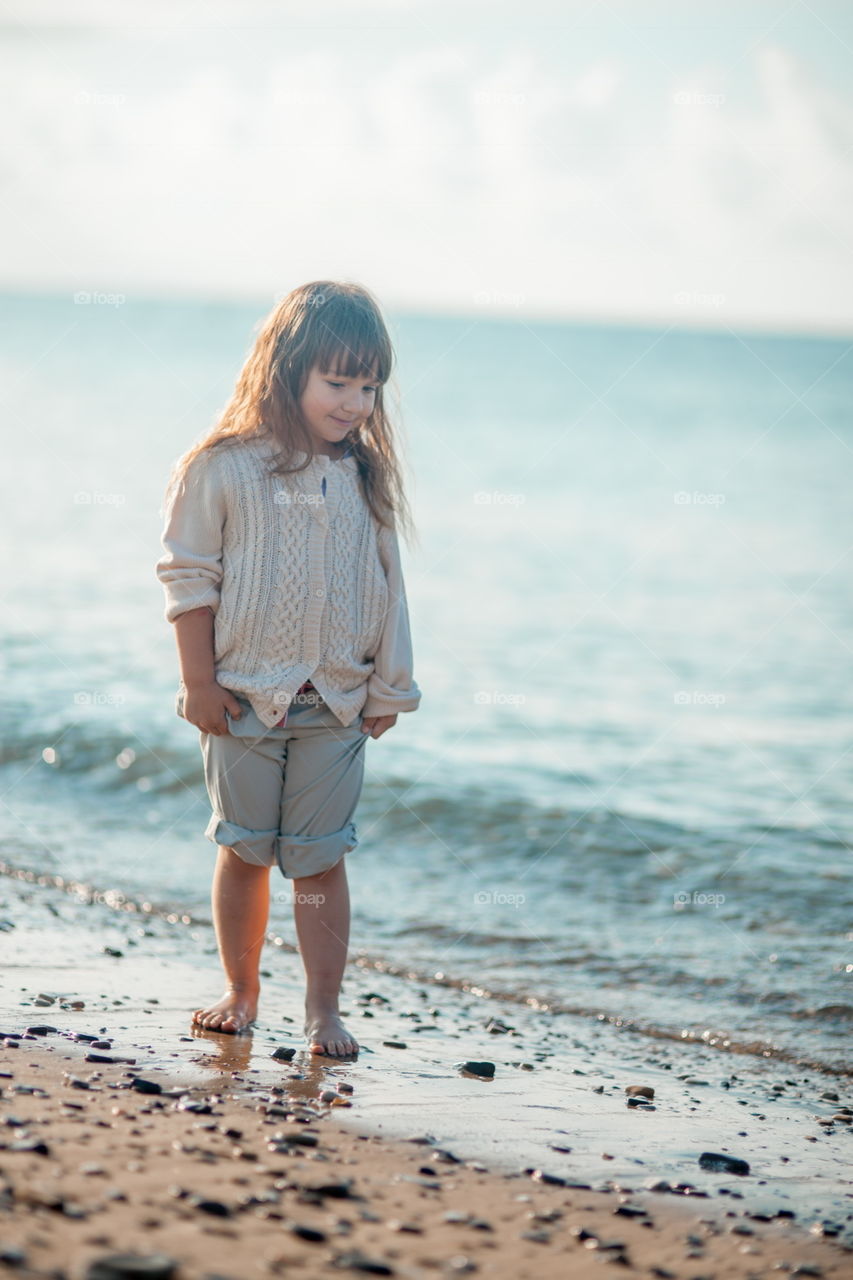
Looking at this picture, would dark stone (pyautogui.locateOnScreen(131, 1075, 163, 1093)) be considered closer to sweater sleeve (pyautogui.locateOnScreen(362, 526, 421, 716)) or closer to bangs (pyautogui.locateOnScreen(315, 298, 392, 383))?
sweater sleeve (pyautogui.locateOnScreen(362, 526, 421, 716))

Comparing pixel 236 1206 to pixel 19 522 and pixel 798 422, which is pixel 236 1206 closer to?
pixel 19 522

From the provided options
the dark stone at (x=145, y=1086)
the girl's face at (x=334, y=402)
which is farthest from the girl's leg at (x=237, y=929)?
the girl's face at (x=334, y=402)

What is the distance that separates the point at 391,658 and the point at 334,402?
69cm

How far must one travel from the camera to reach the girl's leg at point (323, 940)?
3662mm

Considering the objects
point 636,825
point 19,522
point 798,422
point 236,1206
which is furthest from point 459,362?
point 236,1206

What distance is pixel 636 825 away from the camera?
22.4 feet

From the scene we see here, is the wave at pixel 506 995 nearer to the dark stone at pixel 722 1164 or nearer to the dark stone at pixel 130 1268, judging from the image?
the dark stone at pixel 722 1164

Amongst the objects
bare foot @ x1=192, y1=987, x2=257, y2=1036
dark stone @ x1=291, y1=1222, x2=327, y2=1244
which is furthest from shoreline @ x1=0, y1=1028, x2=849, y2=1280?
bare foot @ x1=192, y1=987, x2=257, y2=1036

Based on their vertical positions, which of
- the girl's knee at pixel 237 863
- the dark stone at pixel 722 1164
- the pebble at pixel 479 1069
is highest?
the girl's knee at pixel 237 863

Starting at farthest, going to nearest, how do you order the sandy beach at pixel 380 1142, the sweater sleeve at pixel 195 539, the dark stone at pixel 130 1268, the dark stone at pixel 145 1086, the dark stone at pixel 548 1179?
the sweater sleeve at pixel 195 539 < the dark stone at pixel 145 1086 < the dark stone at pixel 548 1179 < the sandy beach at pixel 380 1142 < the dark stone at pixel 130 1268

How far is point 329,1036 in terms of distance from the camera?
3.62 metres

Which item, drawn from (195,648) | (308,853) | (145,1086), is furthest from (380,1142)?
(195,648)

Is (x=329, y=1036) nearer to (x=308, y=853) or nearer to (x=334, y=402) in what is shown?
(x=308, y=853)

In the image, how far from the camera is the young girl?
139 inches
